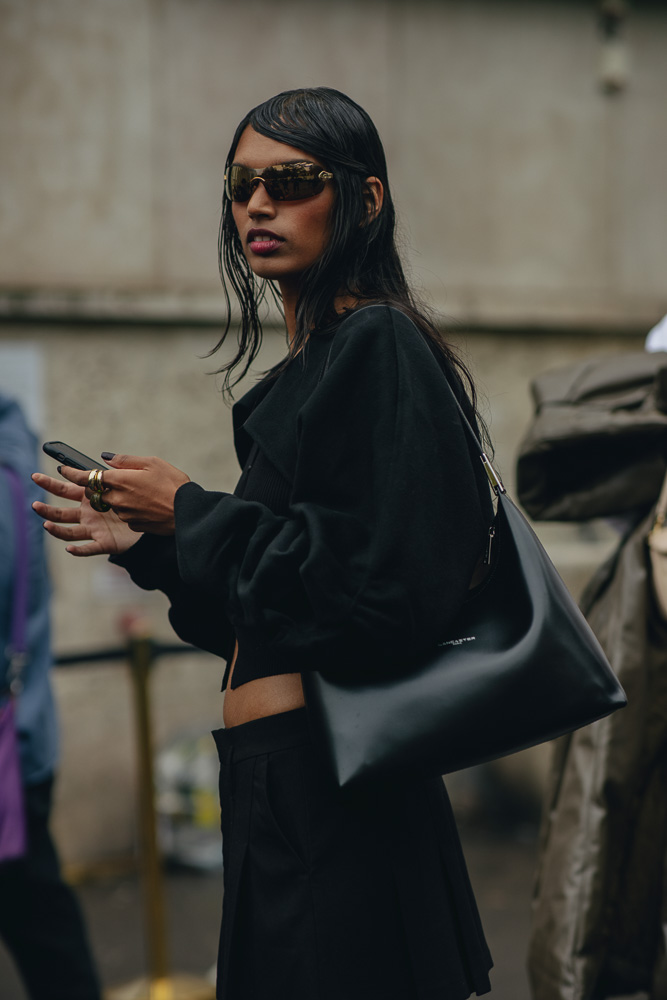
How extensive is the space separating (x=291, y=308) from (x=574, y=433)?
1.04 meters

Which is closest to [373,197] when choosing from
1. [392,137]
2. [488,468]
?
[488,468]

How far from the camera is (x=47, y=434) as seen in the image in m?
5.35

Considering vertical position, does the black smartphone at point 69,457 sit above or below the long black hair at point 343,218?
below

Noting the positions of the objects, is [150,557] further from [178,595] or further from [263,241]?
[263,241]

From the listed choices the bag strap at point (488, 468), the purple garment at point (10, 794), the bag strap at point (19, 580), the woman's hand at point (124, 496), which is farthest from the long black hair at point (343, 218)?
the purple garment at point (10, 794)

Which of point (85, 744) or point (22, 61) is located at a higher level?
point (22, 61)

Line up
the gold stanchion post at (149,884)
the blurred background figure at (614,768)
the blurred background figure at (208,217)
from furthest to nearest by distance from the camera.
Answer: the blurred background figure at (208,217)
the gold stanchion post at (149,884)
the blurred background figure at (614,768)

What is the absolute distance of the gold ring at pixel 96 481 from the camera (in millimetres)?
1533

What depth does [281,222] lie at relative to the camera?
158 cm

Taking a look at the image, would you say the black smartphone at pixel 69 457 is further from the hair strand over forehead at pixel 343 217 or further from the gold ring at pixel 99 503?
the hair strand over forehead at pixel 343 217

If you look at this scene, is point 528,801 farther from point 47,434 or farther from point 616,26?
point 616,26

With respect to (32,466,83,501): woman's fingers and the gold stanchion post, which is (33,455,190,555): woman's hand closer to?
(32,466,83,501): woman's fingers

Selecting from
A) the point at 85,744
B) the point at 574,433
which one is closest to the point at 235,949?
the point at 574,433

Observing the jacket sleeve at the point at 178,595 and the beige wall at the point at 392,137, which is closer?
the jacket sleeve at the point at 178,595
